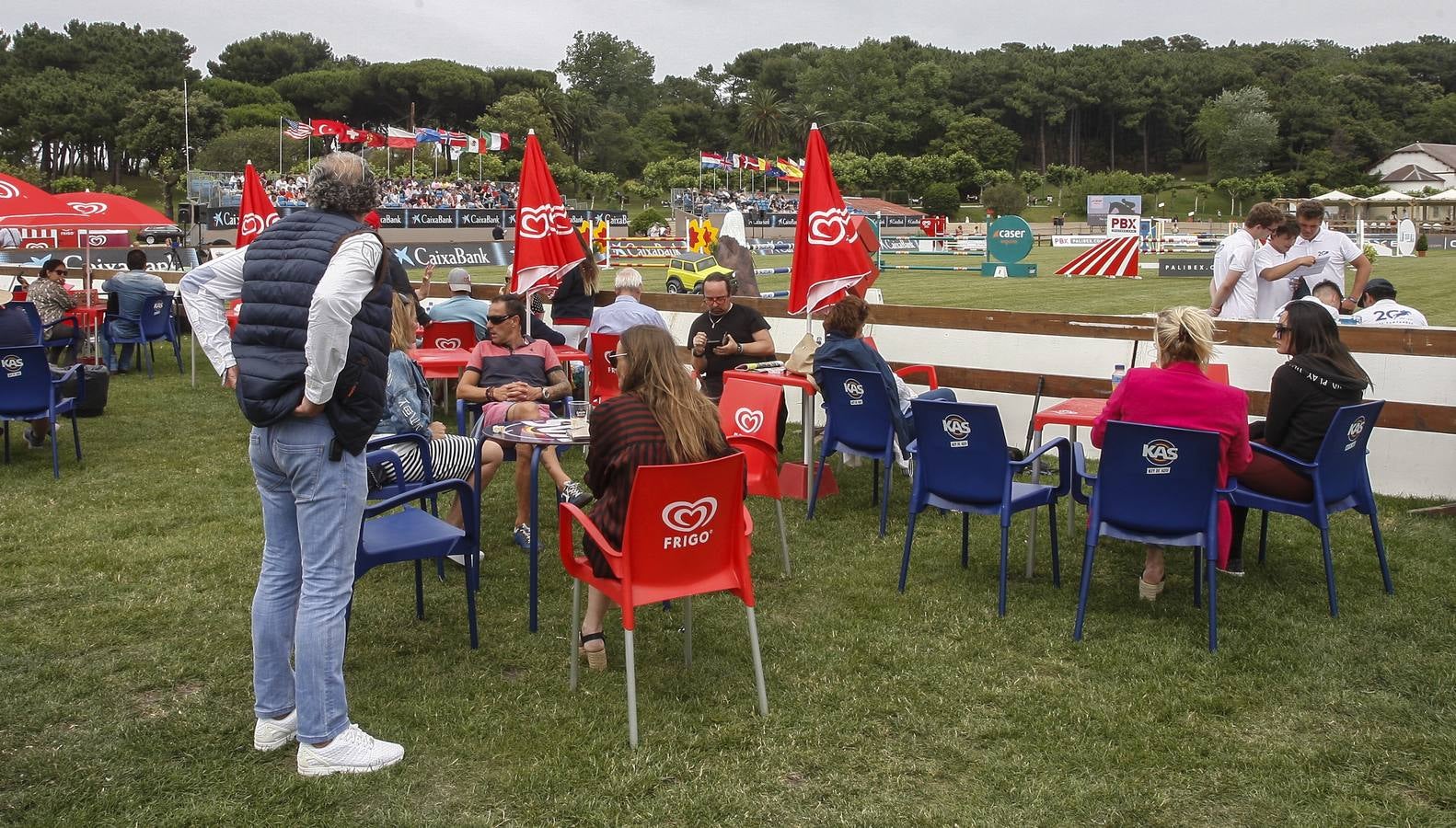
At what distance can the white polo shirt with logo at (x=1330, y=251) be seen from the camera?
25.5 ft

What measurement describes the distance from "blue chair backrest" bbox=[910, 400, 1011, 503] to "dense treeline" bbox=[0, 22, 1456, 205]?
64.6 meters

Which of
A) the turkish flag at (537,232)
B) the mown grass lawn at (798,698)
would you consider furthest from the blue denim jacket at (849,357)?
the turkish flag at (537,232)

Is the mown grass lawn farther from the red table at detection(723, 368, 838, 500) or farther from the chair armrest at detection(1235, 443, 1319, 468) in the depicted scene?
the red table at detection(723, 368, 838, 500)

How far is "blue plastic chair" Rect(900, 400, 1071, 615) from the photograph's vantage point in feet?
16.6

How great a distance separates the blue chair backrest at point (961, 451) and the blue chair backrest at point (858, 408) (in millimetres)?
1022

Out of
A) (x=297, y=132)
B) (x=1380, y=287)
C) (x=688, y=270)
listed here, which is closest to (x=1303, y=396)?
(x=1380, y=287)

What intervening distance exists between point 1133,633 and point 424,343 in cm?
657

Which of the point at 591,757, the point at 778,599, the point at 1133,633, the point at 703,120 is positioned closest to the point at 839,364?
the point at 778,599

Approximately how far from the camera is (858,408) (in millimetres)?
6492

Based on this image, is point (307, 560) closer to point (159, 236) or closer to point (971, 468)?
point (971, 468)

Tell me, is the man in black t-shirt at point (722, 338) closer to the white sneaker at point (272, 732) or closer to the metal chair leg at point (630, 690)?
the metal chair leg at point (630, 690)

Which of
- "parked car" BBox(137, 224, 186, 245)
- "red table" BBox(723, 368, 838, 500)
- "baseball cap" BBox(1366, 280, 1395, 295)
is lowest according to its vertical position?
"red table" BBox(723, 368, 838, 500)

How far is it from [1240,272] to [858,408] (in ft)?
10.6

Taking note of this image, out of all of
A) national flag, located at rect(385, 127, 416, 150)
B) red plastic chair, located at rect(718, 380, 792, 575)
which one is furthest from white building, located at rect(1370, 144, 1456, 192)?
red plastic chair, located at rect(718, 380, 792, 575)
